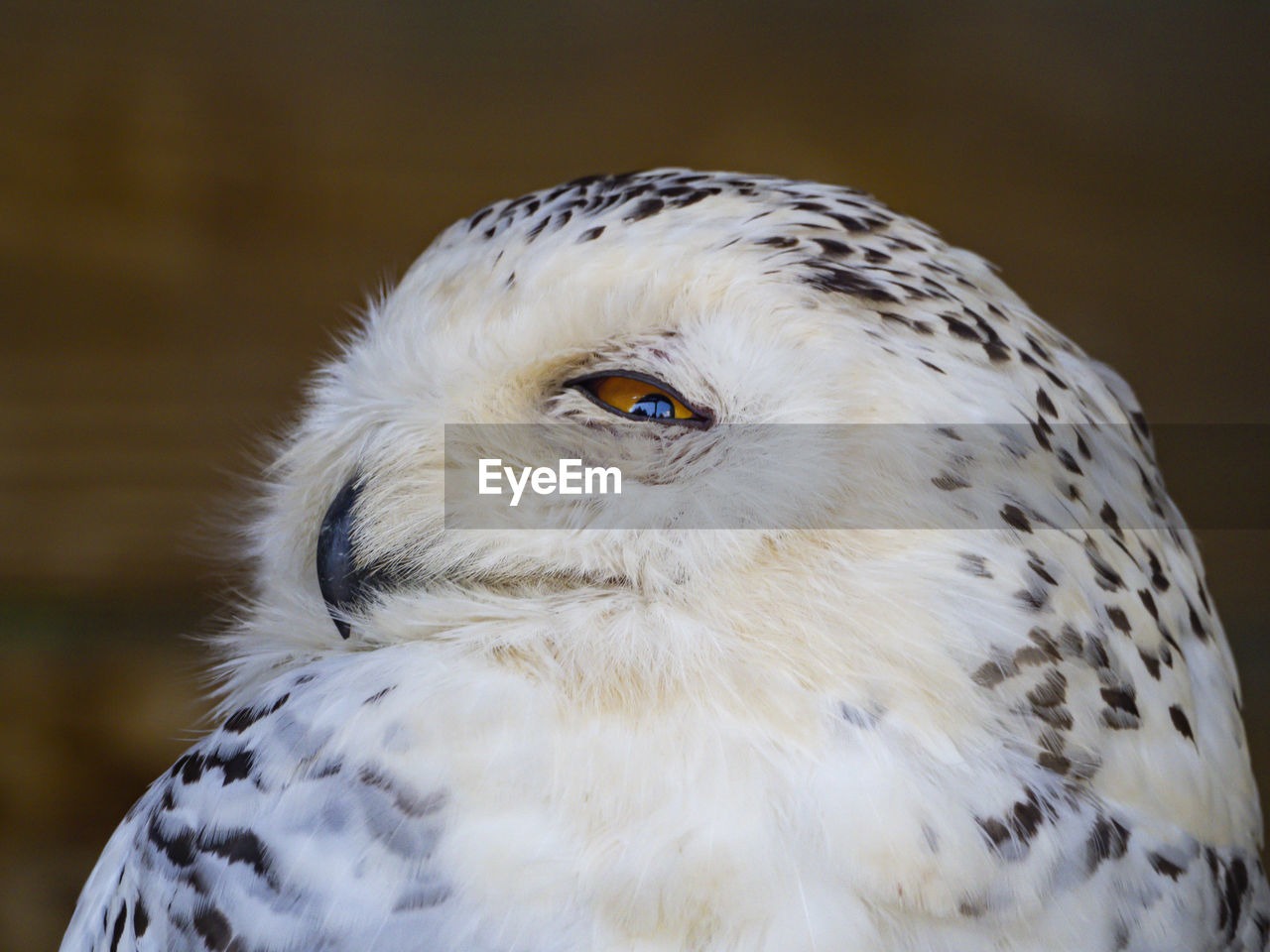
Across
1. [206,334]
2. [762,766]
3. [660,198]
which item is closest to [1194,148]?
[660,198]

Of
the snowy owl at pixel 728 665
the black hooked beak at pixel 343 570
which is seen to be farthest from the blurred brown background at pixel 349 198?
the snowy owl at pixel 728 665

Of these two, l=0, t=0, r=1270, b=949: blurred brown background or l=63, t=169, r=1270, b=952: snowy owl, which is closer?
l=63, t=169, r=1270, b=952: snowy owl

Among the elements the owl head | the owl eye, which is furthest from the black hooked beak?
the owl eye

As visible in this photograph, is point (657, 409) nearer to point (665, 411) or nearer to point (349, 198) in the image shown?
point (665, 411)

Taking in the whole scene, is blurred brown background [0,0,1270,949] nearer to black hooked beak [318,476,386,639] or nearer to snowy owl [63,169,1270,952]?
black hooked beak [318,476,386,639]

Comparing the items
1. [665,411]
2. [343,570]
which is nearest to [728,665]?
[665,411]
